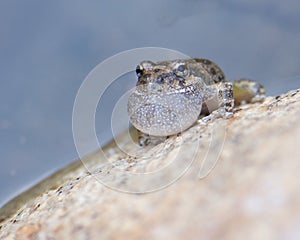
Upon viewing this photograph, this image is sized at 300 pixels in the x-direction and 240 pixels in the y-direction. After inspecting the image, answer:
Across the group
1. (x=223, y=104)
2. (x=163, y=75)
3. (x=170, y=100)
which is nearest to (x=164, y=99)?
(x=170, y=100)

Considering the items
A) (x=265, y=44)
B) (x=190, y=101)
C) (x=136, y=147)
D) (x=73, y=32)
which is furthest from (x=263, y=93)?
(x=73, y=32)

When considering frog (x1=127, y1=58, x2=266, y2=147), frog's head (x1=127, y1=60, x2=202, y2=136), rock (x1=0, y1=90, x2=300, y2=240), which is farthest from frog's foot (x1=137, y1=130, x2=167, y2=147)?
rock (x1=0, y1=90, x2=300, y2=240)

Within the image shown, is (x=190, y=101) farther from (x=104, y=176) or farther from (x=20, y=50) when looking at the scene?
(x=20, y=50)

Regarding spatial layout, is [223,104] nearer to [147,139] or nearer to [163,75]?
[163,75]

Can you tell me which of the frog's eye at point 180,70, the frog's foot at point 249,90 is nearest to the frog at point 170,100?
the frog's eye at point 180,70

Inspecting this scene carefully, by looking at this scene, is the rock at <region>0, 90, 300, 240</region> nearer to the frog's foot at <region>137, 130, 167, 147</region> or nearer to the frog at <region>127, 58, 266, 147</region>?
the frog at <region>127, 58, 266, 147</region>

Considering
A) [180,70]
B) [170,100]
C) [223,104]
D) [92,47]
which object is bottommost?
[223,104]

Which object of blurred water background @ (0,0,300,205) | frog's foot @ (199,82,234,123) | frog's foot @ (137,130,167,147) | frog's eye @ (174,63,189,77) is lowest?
frog's foot @ (199,82,234,123)
